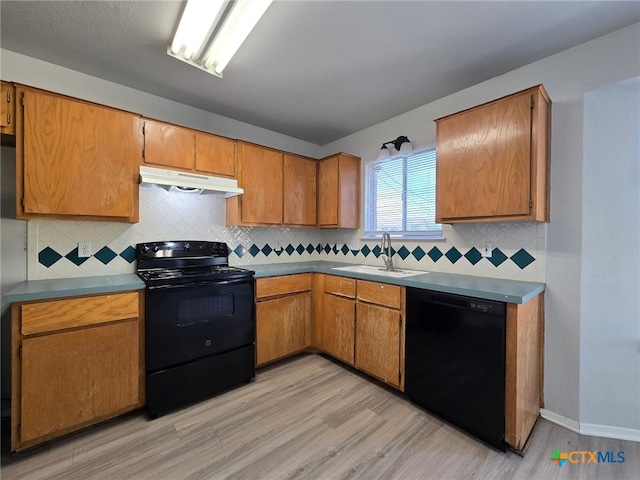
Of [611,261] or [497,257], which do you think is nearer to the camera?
[611,261]

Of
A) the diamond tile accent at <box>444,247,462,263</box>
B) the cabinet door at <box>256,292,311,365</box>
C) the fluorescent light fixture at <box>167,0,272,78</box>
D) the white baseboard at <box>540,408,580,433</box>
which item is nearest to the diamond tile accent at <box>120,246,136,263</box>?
the cabinet door at <box>256,292,311,365</box>

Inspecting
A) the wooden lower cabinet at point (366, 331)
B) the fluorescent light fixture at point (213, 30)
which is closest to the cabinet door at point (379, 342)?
the wooden lower cabinet at point (366, 331)

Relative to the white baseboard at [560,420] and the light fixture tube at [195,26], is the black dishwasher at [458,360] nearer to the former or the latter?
the white baseboard at [560,420]

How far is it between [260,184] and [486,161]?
6.52 feet

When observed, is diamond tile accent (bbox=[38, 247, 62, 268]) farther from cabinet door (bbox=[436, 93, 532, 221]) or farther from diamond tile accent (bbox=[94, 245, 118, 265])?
cabinet door (bbox=[436, 93, 532, 221])

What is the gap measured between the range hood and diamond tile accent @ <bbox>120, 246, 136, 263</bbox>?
590mm

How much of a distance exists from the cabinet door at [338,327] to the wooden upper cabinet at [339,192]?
0.92 metres

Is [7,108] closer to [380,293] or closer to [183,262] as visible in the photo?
[183,262]

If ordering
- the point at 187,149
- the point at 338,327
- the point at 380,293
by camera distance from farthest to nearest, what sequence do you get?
the point at 338,327
the point at 187,149
the point at 380,293

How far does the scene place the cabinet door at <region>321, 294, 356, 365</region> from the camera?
98.6 inches

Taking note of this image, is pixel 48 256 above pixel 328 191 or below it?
below

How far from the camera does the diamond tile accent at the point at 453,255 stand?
2361 mm

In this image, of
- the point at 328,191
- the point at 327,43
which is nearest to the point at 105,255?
the point at 328,191

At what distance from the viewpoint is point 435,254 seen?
8.28ft
